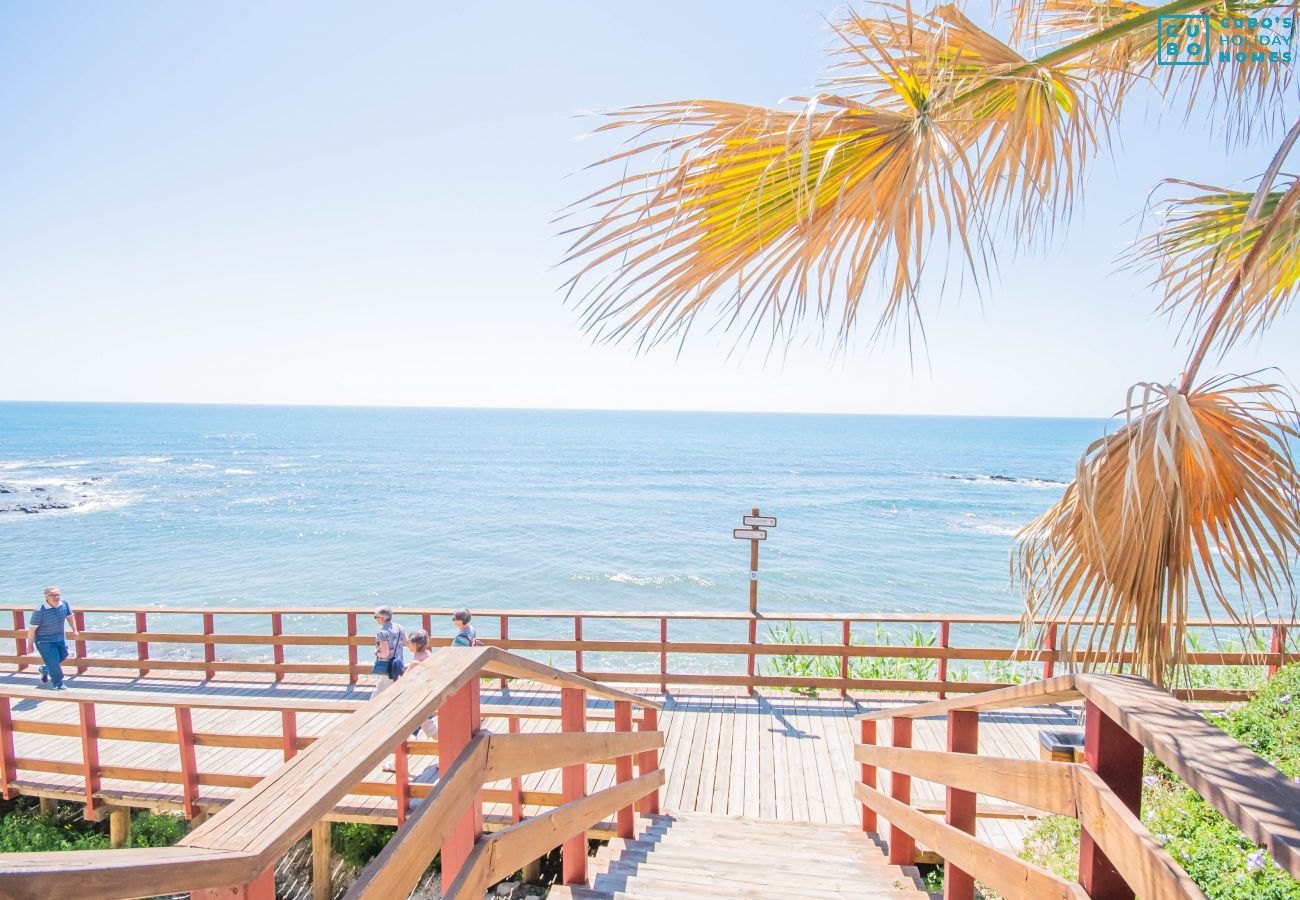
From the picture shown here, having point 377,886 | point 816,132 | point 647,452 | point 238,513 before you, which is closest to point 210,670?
point 377,886

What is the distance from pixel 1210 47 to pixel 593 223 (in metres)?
2.30

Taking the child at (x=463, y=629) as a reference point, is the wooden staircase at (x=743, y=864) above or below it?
below

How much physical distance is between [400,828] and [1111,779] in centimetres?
126

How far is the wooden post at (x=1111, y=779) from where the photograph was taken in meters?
1.19

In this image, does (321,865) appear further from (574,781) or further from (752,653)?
(752,653)

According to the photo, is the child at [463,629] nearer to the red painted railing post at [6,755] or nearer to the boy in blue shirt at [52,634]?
the red painted railing post at [6,755]

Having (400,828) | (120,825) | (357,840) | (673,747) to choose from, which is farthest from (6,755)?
(400,828)

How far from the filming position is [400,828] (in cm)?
106

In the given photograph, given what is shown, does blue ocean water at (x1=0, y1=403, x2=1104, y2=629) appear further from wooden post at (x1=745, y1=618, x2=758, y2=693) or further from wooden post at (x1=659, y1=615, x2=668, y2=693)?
wooden post at (x1=745, y1=618, x2=758, y2=693)

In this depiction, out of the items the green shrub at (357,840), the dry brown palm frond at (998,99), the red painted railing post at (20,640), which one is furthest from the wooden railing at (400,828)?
the red painted railing post at (20,640)

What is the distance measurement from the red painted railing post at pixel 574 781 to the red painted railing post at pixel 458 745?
808 millimetres

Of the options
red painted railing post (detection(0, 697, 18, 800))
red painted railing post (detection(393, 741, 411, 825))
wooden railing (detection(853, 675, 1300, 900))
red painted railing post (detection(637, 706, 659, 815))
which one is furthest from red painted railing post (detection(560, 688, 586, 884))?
red painted railing post (detection(0, 697, 18, 800))

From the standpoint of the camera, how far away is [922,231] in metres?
1.74

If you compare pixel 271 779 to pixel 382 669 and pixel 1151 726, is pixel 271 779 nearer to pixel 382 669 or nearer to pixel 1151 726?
pixel 1151 726
